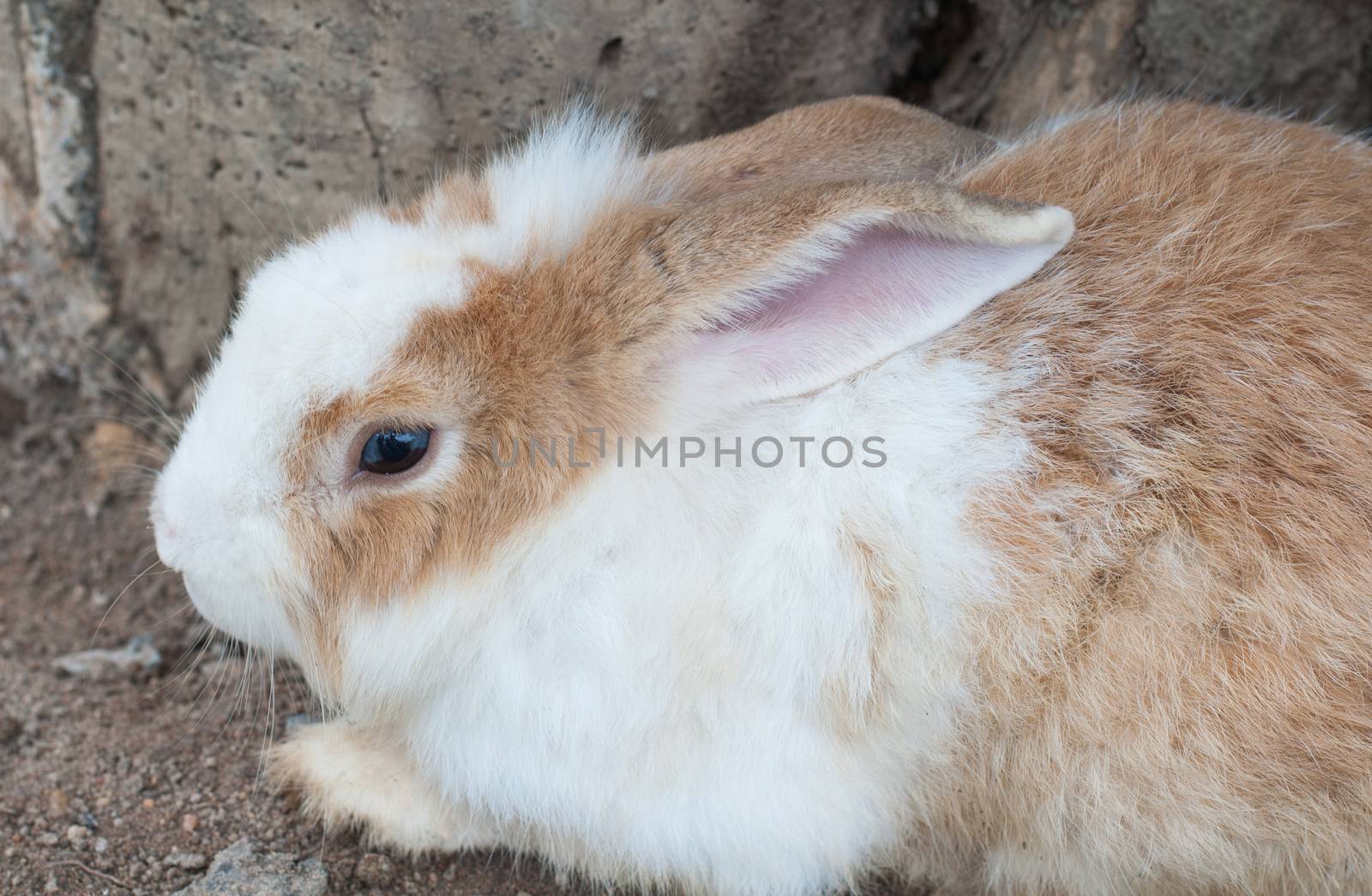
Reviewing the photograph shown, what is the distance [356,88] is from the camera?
3031 millimetres

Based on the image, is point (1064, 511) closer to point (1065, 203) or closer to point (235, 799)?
point (1065, 203)

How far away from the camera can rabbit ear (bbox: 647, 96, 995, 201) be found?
242 cm

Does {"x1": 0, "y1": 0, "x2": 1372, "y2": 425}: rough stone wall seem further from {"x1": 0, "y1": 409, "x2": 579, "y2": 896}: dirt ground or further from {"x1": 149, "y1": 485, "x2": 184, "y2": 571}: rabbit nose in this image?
{"x1": 149, "y1": 485, "x2": 184, "y2": 571}: rabbit nose

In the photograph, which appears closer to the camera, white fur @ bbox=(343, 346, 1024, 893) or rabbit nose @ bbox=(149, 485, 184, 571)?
white fur @ bbox=(343, 346, 1024, 893)

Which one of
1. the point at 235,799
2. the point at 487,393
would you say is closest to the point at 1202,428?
the point at 487,393

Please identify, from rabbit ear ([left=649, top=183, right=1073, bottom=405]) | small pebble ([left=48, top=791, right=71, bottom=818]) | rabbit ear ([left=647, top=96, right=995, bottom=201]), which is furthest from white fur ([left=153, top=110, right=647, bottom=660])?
small pebble ([left=48, top=791, right=71, bottom=818])

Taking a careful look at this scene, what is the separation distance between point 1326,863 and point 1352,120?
8.32 feet

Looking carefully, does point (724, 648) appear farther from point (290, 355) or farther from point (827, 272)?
point (290, 355)

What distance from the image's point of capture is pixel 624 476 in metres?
2.17

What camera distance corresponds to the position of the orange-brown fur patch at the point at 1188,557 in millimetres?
1967

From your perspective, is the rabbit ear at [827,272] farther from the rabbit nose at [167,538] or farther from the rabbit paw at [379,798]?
A: the rabbit paw at [379,798]

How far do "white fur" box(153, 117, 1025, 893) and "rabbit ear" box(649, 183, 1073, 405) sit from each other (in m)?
0.07

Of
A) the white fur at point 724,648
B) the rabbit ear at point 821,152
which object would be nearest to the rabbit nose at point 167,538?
the white fur at point 724,648

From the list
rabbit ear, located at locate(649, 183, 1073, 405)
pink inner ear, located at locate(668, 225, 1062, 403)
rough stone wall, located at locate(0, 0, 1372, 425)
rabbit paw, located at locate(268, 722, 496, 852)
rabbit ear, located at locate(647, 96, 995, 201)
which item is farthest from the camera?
rough stone wall, located at locate(0, 0, 1372, 425)
